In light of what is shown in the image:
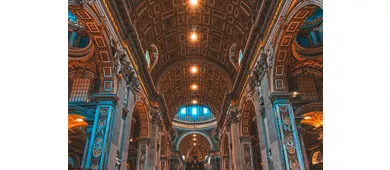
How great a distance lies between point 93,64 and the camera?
47.5 ft

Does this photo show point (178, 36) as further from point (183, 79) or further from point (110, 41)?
point (110, 41)

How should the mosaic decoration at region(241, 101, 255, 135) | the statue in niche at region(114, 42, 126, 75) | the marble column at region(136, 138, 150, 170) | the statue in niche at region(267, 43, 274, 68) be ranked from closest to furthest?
the statue in niche at region(267, 43, 274, 68) → the statue in niche at region(114, 42, 126, 75) → the marble column at region(136, 138, 150, 170) → the mosaic decoration at region(241, 101, 255, 135)

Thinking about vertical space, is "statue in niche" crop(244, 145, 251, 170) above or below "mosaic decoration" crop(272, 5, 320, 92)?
below

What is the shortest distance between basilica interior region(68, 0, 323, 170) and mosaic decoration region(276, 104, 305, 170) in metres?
0.04

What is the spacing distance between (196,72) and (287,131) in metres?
14.1

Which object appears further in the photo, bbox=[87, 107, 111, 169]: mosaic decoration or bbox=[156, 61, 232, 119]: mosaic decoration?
bbox=[156, 61, 232, 119]: mosaic decoration

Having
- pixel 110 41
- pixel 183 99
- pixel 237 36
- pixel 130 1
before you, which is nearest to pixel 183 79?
pixel 183 99

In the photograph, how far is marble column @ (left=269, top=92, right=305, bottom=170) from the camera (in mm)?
9125

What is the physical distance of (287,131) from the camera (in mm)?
9789

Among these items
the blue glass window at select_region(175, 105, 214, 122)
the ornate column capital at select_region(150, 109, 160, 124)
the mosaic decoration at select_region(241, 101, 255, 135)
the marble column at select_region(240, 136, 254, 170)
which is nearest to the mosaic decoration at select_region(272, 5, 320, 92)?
the mosaic decoration at select_region(241, 101, 255, 135)

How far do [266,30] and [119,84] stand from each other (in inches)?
293

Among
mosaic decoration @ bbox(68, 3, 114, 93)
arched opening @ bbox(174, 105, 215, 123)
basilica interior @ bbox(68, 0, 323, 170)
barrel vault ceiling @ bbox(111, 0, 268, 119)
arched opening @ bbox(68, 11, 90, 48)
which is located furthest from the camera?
arched opening @ bbox(174, 105, 215, 123)

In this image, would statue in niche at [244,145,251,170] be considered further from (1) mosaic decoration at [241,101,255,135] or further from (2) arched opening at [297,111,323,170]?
(2) arched opening at [297,111,323,170]

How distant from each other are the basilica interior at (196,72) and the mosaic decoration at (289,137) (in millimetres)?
37
